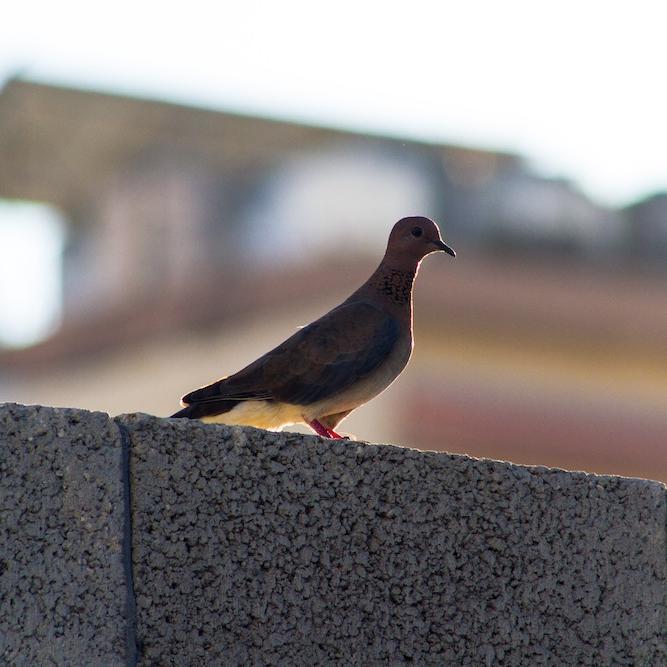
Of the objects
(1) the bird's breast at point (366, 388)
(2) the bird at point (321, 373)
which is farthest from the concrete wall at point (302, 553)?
(1) the bird's breast at point (366, 388)

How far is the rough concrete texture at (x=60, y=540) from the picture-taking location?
13.1 ft

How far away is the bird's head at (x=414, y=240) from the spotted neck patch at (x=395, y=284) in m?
0.06

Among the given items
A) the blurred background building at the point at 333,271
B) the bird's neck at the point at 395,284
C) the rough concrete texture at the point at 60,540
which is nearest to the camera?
the rough concrete texture at the point at 60,540

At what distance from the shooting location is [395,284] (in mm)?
7387

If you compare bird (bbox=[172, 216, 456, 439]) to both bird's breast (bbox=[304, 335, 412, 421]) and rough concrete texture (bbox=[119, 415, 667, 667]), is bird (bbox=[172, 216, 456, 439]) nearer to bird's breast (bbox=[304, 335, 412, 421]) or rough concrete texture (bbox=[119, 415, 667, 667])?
bird's breast (bbox=[304, 335, 412, 421])

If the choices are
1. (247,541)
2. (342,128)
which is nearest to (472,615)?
(247,541)

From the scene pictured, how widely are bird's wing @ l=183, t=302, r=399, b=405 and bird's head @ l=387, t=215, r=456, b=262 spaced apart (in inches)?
14.2

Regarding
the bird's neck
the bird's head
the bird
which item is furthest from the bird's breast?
the bird's head

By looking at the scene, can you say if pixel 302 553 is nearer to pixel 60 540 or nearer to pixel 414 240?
pixel 60 540

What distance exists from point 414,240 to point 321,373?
0.82 metres

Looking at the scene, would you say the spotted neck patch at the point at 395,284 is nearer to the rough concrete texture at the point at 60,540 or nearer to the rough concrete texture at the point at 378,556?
the rough concrete texture at the point at 378,556

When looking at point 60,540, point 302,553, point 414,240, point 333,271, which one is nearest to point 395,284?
point 414,240

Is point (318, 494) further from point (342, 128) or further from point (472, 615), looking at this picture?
point (342, 128)

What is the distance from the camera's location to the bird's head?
7422 millimetres
